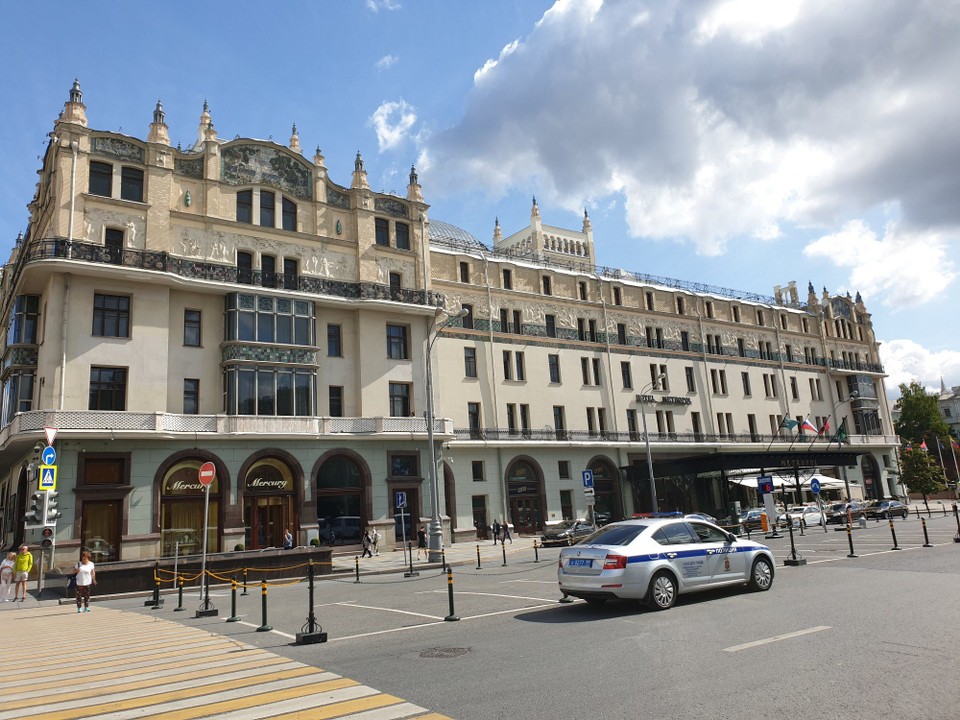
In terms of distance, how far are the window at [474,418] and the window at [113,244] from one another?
21420mm

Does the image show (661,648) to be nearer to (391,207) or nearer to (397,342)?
(397,342)

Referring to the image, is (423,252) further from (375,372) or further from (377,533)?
(377,533)

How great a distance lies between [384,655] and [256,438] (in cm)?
2577

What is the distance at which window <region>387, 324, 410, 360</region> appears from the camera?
40.4 meters

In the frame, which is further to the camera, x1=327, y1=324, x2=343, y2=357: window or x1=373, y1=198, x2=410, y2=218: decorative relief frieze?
x1=373, y1=198, x2=410, y2=218: decorative relief frieze

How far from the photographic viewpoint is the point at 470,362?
45.2 meters

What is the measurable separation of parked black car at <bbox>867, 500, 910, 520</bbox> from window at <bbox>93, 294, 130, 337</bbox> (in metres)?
44.8

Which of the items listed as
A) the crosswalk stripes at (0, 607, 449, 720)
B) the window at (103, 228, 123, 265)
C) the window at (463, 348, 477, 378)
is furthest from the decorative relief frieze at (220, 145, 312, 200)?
the crosswalk stripes at (0, 607, 449, 720)

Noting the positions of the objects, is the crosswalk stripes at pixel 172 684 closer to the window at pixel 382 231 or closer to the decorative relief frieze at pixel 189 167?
the decorative relief frieze at pixel 189 167

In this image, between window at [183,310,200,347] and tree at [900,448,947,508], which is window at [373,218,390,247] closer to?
window at [183,310,200,347]

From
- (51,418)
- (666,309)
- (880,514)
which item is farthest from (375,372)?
(880,514)

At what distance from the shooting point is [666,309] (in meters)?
57.4

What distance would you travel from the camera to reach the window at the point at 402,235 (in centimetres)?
4225

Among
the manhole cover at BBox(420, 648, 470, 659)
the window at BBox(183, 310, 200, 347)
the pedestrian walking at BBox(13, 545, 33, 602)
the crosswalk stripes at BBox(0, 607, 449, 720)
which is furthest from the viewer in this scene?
the window at BBox(183, 310, 200, 347)
